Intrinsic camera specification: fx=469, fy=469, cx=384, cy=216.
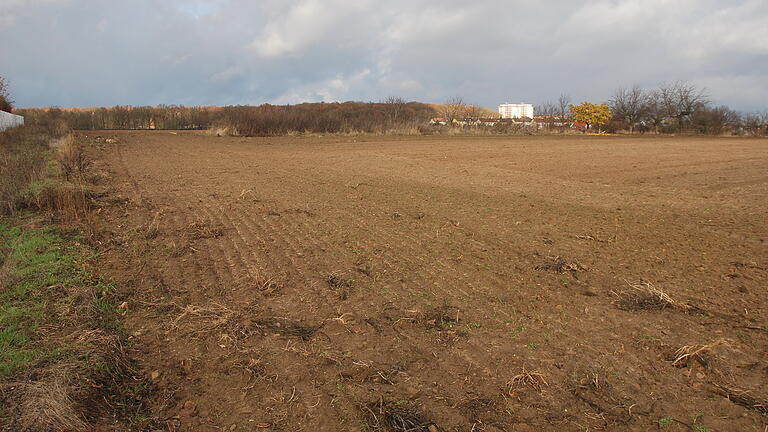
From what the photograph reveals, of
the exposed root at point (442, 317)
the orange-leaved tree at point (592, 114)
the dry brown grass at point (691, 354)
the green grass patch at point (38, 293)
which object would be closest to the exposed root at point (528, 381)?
the exposed root at point (442, 317)

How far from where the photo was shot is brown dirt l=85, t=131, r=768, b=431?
3.08 meters

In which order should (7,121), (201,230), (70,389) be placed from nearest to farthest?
(70,389) < (201,230) < (7,121)

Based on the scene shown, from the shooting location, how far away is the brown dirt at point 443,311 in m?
3.08

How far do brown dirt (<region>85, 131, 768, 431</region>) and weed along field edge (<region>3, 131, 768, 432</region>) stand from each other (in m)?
0.02

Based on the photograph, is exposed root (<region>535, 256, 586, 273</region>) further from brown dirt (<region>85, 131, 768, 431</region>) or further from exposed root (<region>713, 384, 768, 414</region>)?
exposed root (<region>713, 384, 768, 414</region>)

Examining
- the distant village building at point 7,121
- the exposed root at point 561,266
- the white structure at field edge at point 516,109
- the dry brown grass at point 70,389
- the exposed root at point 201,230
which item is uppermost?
the white structure at field edge at point 516,109

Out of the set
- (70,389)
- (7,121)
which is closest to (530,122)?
(7,121)

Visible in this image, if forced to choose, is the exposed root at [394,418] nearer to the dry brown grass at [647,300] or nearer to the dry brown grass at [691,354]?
the dry brown grass at [691,354]

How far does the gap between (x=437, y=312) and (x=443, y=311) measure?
0.23 ft

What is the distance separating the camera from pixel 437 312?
14.3 feet

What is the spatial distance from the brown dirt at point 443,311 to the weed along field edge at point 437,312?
0.07 ft

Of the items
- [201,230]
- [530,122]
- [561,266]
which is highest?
[530,122]

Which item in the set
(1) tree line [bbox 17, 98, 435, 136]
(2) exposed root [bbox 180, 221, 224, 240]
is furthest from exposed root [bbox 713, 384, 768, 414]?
(1) tree line [bbox 17, 98, 435, 136]

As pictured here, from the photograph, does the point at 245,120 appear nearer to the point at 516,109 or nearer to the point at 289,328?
the point at 289,328
